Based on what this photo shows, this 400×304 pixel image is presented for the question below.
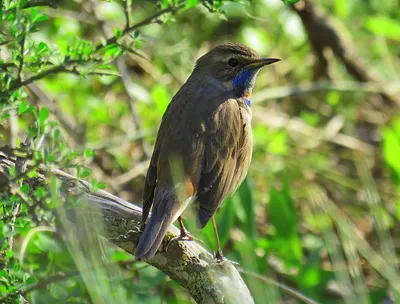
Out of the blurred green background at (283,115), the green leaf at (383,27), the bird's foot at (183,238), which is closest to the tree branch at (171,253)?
the bird's foot at (183,238)

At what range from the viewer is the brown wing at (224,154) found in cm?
452

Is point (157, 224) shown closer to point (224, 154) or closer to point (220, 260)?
point (220, 260)

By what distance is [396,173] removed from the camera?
661 cm

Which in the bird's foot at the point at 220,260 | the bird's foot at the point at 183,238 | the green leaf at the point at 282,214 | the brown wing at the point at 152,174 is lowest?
the green leaf at the point at 282,214

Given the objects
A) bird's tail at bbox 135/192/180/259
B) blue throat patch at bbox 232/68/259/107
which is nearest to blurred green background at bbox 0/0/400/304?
blue throat patch at bbox 232/68/259/107

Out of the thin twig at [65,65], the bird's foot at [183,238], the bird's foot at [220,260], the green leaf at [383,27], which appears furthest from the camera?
the green leaf at [383,27]

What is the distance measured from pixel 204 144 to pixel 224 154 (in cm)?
15

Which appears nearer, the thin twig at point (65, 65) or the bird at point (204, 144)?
the thin twig at point (65, 65)

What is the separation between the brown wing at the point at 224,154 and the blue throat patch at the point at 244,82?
0.23 meters

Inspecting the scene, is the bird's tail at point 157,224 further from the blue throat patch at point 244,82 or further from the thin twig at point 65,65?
the blue throat patch at point 244,82

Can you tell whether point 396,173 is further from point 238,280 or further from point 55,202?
point 55,202

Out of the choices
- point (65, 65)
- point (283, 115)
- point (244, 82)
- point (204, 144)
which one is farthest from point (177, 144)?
Answer: point (283, 115)

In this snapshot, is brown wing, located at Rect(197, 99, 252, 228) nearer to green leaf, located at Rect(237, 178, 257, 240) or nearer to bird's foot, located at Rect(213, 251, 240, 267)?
bird's foot, located at Rect(213, 251, 240, 267)

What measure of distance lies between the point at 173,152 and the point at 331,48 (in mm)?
4037
